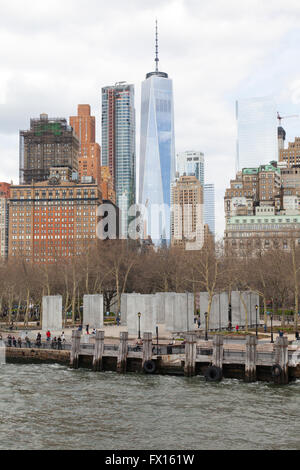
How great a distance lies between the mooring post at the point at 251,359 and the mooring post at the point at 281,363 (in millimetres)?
1669

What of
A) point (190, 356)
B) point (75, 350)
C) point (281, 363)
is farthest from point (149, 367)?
point (281, 363)

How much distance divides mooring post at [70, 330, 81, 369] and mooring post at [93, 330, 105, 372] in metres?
2.53

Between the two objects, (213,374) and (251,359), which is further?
(213,374)

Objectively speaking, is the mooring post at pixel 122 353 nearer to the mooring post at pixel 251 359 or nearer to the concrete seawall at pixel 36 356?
the concrete seawall at pixel 36 356

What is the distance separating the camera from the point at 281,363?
50094 millimetres

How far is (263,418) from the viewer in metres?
40.0

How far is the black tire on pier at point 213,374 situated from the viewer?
51531 mm

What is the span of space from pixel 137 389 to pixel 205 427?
12.0 m

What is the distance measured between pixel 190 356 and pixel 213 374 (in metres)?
3.04

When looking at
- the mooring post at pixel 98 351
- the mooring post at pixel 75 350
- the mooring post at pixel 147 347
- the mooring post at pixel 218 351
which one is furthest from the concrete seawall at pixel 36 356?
the mooring post at pixel 218 351

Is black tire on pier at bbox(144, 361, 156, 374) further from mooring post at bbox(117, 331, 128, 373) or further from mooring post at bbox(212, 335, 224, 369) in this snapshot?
mooring post at bbox(212, 335, 224, 369)

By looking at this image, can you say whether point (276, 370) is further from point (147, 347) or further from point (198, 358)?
point (147, 347)

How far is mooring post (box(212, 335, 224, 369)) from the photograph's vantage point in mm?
52531
